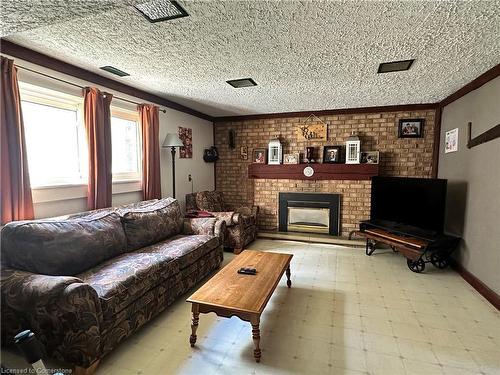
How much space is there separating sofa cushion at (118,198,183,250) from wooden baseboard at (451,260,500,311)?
10.9 feet

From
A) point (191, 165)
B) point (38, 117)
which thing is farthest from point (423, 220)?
point (38, 117)

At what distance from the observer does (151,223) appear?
288cm

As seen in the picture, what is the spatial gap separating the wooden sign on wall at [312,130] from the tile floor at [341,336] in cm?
270

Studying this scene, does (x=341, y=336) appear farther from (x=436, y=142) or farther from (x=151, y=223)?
(x=436, y=142)

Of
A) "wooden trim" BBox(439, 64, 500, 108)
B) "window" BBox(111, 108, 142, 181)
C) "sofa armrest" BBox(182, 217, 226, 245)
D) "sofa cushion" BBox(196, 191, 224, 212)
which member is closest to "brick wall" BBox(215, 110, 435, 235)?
"sofa cushion" BBox(196, 191, 224, 212)

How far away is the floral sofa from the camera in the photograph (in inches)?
62.4

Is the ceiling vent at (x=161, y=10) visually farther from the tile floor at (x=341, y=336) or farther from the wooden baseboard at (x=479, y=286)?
the wooden baseboard at (x=479, y=286)

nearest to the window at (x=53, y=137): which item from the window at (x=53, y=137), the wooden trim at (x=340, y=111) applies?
the window at (x=53, y=137)

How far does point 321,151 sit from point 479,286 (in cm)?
288

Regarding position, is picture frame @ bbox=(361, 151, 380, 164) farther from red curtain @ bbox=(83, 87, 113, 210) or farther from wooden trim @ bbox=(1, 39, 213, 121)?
red curtain @ bbox=(83, 87, 113, 210)

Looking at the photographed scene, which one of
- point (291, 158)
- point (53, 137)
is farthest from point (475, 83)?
point (53, 137)

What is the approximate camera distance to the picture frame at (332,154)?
4684 millimetres

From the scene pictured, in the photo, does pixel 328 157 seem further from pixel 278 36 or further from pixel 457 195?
pixel 278 36

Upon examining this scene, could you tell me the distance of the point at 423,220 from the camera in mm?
3389
